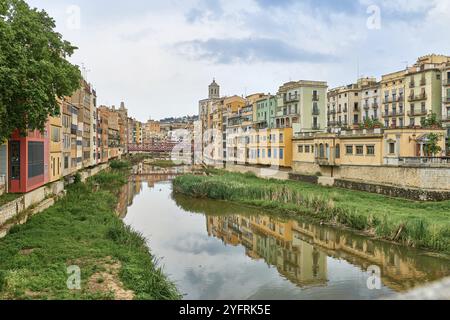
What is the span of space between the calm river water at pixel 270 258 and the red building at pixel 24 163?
338 inches

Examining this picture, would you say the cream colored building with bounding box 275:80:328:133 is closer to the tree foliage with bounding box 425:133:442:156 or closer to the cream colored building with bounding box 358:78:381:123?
the cream colored building with bounding box 358:78:381:123

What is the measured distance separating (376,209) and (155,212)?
2030 cm

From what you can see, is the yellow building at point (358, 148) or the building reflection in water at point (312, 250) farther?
the yellow building at point (358, 148)

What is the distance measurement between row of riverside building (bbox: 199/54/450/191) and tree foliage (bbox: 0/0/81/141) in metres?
29.4

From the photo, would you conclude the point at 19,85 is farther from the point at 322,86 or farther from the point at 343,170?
the point at 322,86

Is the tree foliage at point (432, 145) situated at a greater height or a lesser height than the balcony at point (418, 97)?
lesser

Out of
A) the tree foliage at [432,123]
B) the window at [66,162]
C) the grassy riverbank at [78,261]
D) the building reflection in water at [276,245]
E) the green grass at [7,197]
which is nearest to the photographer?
the grassy riverbank at [78,261]

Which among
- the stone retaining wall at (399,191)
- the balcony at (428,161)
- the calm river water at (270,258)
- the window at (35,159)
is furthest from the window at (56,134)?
the balcony at (428,161)

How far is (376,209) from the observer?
3108 cm

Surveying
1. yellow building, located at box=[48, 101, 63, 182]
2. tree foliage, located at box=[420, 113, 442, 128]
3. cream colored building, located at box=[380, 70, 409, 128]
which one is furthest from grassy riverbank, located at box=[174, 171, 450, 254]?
cream colored building, located at box=[380, 70, 409, 128]

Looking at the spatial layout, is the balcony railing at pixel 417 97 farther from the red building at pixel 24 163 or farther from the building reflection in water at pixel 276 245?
the red building at pixel 24 163

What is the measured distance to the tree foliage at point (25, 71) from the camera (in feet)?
55.0
